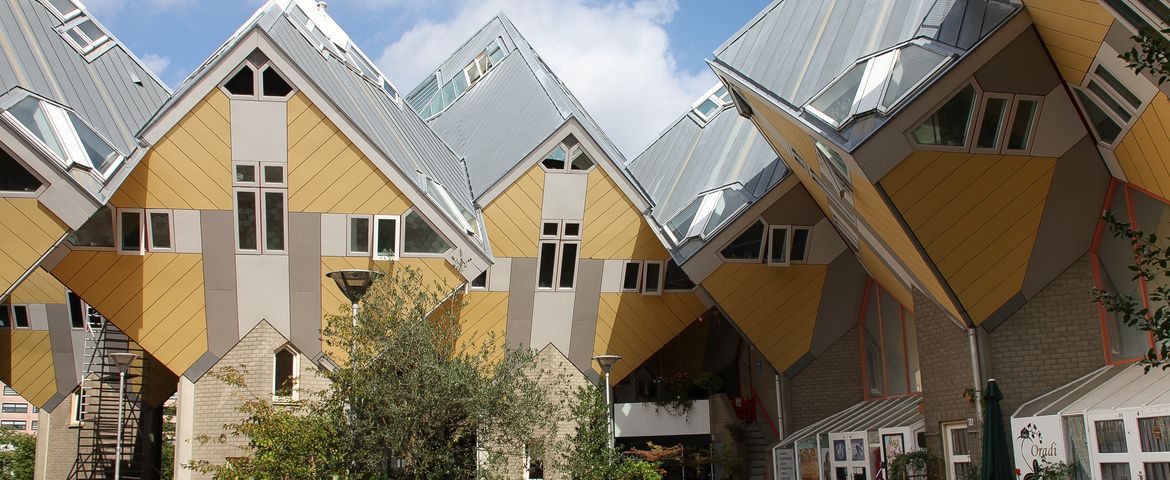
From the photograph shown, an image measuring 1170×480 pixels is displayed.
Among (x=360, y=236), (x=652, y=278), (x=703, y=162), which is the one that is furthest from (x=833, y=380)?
(x=360, y=236)

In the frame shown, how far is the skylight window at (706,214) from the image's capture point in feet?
81.5

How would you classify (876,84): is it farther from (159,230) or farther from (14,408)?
(14,408)

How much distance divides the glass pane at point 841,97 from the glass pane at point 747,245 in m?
7.31

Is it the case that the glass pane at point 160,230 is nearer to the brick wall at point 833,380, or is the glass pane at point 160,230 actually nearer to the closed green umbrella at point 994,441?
the brick wall at point 833,380

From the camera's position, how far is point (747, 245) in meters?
25.2

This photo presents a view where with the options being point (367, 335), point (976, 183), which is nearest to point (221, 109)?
point (367, 335)

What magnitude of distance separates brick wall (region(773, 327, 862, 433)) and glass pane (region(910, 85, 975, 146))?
10828 millimetres

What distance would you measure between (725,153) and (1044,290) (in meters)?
11.1

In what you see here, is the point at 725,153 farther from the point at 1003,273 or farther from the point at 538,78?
the point at 1003,273

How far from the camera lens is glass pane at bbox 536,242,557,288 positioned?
1043 inches

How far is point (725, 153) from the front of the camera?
28.2 metres

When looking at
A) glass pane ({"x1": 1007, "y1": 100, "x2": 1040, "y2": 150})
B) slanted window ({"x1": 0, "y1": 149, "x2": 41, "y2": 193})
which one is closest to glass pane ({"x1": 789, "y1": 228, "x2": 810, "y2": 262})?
glass pane ({"x1": 1007, "y1": 100, "x2": 1040, "y2": 150})

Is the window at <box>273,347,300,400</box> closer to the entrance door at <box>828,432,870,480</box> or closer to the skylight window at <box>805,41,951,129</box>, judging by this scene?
the entrance door at <box>828,432,870,480</box>

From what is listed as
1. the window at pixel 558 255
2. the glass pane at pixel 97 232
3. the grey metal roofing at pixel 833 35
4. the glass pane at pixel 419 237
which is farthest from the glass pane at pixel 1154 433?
the glass pane at pixel 97 232
